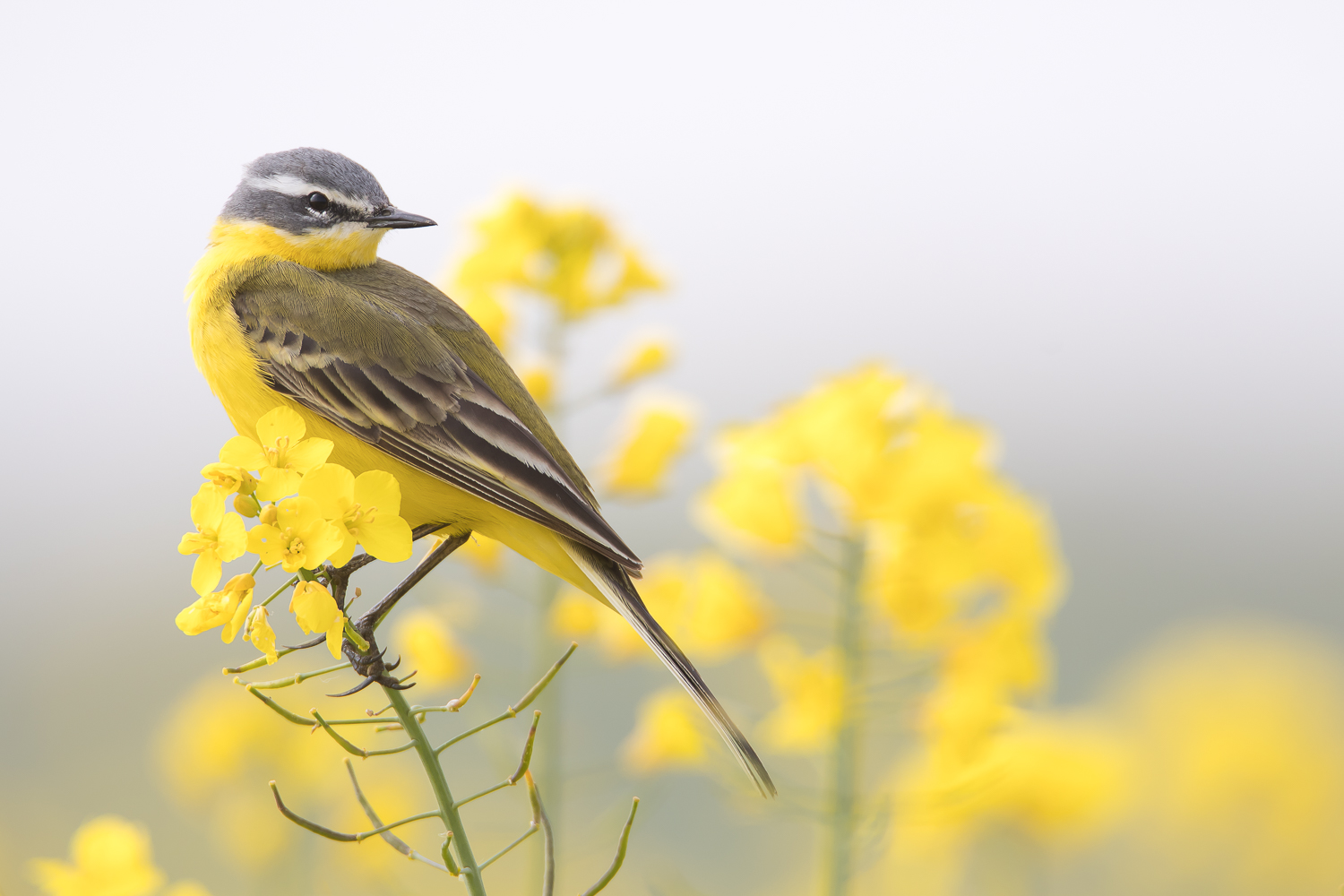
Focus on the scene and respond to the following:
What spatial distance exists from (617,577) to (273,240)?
5.25 ft

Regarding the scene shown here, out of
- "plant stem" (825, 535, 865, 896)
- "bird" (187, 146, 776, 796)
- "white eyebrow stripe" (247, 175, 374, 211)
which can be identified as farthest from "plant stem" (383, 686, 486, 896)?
"white eyebrow stripe" (247, 175, 374, 211)

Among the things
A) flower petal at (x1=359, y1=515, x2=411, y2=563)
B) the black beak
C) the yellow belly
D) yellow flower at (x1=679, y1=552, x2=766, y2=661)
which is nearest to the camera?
flower petal at (x1=359, y1=515, x2=411, y2=563)

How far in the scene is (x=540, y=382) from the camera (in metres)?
3.88

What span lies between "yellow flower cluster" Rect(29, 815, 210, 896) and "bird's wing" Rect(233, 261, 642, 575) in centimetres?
93

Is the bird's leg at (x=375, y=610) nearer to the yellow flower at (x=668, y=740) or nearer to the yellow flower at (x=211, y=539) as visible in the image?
the yellow flower at (x=211, y=539)

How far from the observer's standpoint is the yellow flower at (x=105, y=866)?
→ 83.1 inches

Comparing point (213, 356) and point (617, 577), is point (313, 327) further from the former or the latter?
point (617, 577)

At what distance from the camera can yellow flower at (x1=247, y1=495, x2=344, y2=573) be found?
156 centimetres

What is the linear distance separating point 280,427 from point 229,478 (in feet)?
0.39

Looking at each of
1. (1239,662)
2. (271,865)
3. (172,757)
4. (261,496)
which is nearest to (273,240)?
(261,496)

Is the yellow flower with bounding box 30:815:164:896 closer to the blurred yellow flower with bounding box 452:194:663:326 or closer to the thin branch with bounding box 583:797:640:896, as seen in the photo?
the thin branch with bounding box 583:797:640:896

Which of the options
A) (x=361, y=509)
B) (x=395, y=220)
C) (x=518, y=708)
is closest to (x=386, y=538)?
(x=361, y=509)

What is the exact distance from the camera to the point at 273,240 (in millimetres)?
3201

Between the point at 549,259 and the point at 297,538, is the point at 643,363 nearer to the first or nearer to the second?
the point at 549,259
